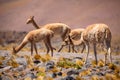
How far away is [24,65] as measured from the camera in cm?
913

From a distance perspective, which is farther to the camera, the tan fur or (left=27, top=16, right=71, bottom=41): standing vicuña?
(left=27, top=16, right=71, bottom=41): standing vicuña

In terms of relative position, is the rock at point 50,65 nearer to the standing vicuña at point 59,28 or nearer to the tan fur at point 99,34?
the tan fur at point 99,34

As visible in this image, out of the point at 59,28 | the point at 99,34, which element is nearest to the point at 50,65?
the point at 99,34

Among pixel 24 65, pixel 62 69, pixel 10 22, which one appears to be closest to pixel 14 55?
pixel 24 65

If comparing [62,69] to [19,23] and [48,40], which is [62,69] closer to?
[48,40]

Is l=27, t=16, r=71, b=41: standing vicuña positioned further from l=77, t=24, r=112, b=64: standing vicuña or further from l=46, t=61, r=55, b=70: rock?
l=77, t=24, r=112, b=64: standing vicuña

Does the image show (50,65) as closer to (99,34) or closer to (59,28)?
(99,34)

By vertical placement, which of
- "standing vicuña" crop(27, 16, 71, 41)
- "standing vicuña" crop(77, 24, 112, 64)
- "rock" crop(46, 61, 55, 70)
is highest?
"standing vicuña" crop(27, 16, 71, 41)

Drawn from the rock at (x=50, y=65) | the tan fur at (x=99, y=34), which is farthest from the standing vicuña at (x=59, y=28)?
the tan fur at (x=99, y=34)

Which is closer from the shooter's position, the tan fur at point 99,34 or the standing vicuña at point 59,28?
the tan fur at point 99,34

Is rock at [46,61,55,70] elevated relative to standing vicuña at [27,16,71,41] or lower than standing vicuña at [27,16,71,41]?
lower

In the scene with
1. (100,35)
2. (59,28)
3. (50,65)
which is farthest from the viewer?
(59,28)

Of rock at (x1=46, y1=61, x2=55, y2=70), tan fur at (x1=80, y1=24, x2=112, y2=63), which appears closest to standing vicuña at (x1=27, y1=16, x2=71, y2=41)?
rock at (x1=46, y1=61, x2=55, y2=70)

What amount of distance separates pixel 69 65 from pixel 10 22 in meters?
27.5
